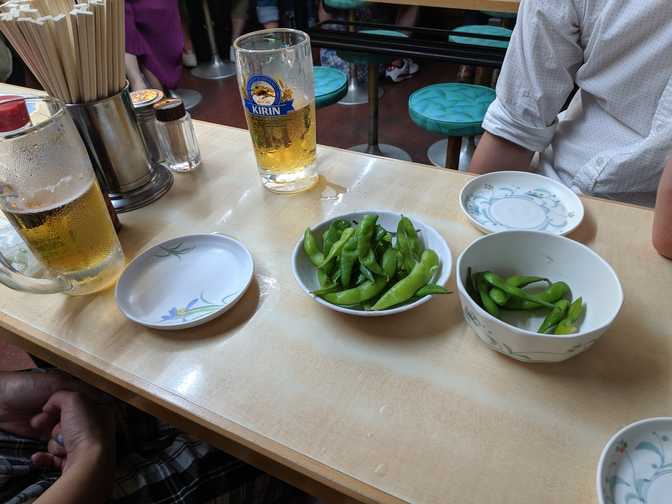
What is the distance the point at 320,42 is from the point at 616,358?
1.82 metres

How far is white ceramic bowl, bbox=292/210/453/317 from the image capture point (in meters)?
0.54

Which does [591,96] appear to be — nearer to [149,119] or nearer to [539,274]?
[539,274]

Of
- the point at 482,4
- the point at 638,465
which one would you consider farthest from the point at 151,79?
the point at 638,465

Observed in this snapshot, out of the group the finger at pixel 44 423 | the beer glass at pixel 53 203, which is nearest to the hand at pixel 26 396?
the finger at pixel 44 423

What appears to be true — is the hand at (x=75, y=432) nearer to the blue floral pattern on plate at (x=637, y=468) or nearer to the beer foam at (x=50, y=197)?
the beer foam at (x=50, y=197)

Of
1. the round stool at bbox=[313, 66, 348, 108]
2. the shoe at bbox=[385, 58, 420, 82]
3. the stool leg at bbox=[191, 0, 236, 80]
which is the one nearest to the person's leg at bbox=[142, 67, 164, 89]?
the stool leg at bbox=[191, 0, 236, 80]

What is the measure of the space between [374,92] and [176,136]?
161cm

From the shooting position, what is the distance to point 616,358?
0.50 m

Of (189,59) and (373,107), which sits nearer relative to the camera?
(373,107)

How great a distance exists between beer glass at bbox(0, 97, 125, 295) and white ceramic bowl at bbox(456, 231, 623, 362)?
18.5 inches

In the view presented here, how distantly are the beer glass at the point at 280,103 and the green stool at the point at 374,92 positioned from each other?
1.35m

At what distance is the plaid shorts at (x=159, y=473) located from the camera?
0.76 meters

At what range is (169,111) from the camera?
826 millimetres

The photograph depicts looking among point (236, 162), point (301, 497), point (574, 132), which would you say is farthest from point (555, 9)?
point (301, 497)
